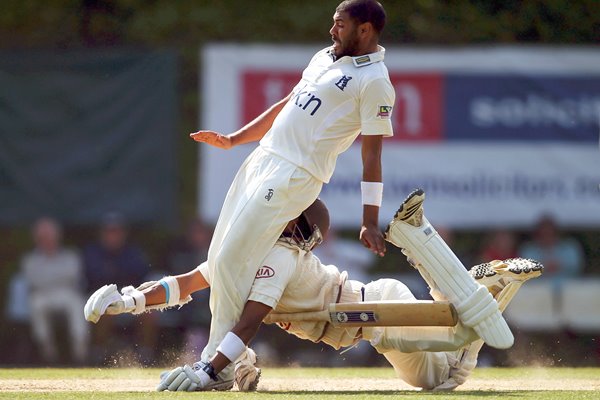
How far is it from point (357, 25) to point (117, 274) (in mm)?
6625

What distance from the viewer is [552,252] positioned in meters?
13.8

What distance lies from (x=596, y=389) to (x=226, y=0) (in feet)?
26.8

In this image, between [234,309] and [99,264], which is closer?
[234,309]

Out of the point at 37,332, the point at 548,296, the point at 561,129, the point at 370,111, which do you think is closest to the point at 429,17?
the point at 561,129

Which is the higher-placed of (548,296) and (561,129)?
(561,129)

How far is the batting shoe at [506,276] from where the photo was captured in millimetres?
7461

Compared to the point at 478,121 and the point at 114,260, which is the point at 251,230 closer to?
the point at 114,260

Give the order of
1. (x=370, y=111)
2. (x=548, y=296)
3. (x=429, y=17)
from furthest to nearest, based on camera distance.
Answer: (x=429, y=17) < (x=548, y=296) < (x=370, y=111)

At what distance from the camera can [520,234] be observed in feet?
45.7

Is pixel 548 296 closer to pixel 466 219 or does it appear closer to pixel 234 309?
pixel 466 219

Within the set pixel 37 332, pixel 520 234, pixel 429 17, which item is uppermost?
pixel 429 17

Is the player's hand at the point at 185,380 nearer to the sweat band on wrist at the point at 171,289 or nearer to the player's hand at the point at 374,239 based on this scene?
the sweat band on wrist at the point at 171,289

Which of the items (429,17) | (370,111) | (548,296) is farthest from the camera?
(429,17)

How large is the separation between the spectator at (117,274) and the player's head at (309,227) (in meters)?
5.65
